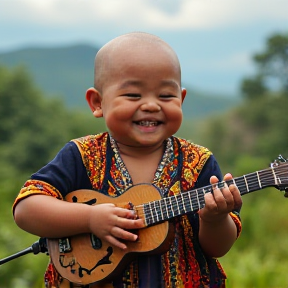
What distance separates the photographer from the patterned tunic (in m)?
2.59

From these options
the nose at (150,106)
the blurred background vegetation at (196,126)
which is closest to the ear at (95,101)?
the nose at (150,106)

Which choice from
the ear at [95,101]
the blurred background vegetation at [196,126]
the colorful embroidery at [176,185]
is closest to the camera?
the colorful embroidery at [176,185]

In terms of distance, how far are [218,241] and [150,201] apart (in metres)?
0.29

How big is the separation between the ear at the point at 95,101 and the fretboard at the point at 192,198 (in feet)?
1.37

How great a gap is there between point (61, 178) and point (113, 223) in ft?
0.97

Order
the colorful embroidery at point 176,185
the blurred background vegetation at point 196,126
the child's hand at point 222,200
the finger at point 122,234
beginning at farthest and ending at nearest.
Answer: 1. the blurred background vegetation at point 196,126
2. the colorful embroidery at point 176,185
3. the finger at point 122,234
4. the child's hand at point 222,200

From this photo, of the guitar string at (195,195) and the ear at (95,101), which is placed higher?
the ear at (95,101)

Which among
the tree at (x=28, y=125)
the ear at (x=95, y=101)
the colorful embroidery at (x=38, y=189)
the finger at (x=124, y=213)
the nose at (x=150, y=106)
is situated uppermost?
the tree at (x=28, y=125)

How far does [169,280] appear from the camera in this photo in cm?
259

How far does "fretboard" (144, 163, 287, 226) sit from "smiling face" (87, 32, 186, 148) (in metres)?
0.23

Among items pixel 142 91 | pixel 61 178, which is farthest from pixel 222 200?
pixel 61 178

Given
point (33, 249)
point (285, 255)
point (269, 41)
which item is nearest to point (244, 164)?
point (285, 255)

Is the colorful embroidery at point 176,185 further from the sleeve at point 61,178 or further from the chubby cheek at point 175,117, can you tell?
the chubby cheek at point 175,117

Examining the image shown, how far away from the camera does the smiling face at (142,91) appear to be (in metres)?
2.56
